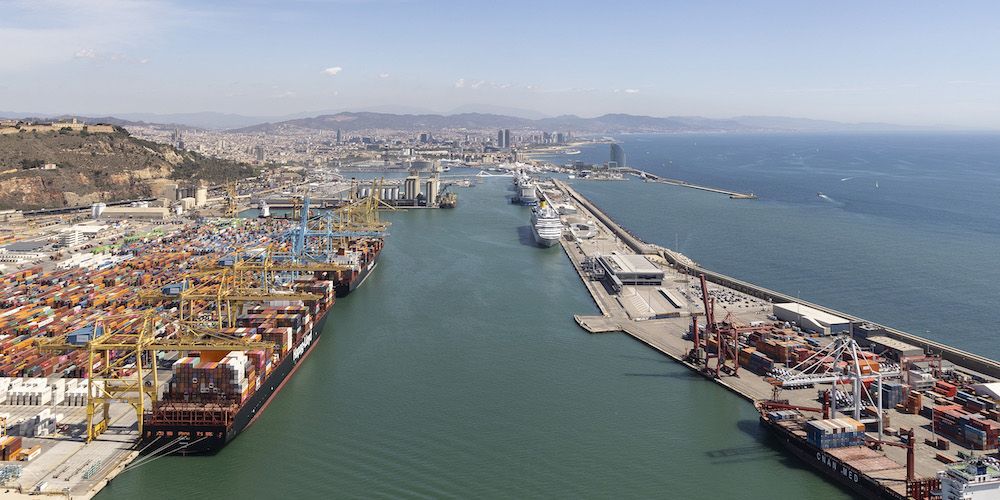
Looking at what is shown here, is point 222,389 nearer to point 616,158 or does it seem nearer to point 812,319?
point 812,319

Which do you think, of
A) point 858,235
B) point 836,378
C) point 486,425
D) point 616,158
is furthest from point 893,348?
point 616,158

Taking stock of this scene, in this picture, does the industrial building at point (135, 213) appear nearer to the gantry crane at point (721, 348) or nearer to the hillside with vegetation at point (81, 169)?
the hillside with vegetation at point (81, 169)

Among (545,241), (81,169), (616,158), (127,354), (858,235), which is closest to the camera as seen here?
(127,354)

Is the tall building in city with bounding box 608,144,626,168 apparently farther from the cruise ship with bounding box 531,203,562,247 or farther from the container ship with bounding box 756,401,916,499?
the container ship with bounding box 756,401,916,499

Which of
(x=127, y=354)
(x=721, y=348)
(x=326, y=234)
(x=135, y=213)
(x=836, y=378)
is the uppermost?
(x=326, y=234)

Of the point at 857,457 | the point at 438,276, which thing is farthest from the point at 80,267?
the point at 857,457

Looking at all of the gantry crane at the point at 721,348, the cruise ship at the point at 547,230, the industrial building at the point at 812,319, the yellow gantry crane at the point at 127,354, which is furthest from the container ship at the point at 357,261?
the industrial building at the point at 812,319

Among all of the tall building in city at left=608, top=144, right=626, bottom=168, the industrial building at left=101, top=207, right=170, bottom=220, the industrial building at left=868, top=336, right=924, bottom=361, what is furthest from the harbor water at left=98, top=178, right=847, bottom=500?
the tall building in city at left=608, top=144, right=626, bottom=168
